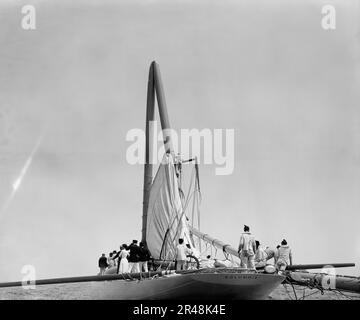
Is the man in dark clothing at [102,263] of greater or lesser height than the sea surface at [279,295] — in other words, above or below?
above

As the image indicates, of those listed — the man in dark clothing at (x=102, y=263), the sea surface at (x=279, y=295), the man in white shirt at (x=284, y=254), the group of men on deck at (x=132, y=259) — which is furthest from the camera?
the man in dark clothing at (x=102, y=263)

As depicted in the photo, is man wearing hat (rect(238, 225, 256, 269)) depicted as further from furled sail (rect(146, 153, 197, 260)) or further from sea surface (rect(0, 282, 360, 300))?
furled sail (rect(146, 153, 197, 260))

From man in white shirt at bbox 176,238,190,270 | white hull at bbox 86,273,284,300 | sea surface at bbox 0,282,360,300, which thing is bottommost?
sea surface at bbox 0,282,360,300

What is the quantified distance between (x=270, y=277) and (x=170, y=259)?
905cm

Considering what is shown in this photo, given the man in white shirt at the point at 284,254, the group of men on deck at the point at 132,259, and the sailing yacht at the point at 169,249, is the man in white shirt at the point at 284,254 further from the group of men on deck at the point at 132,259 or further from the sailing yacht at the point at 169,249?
the group of men on deck at the point at 132,259

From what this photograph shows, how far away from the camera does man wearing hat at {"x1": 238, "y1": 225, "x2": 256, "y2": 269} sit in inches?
893

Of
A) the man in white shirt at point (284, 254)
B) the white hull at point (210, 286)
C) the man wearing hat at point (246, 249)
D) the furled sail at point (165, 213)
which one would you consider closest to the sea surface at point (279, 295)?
the man in white shirt at point (284, 254)

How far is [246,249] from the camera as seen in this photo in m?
22.7

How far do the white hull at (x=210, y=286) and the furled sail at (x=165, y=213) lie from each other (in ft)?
22.3

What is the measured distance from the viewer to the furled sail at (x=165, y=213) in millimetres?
28594

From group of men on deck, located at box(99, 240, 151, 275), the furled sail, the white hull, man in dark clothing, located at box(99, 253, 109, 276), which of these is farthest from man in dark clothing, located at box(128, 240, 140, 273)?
man in dark clothing, located at box(99, 253, 109, 276)

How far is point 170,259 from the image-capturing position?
1105 inches
